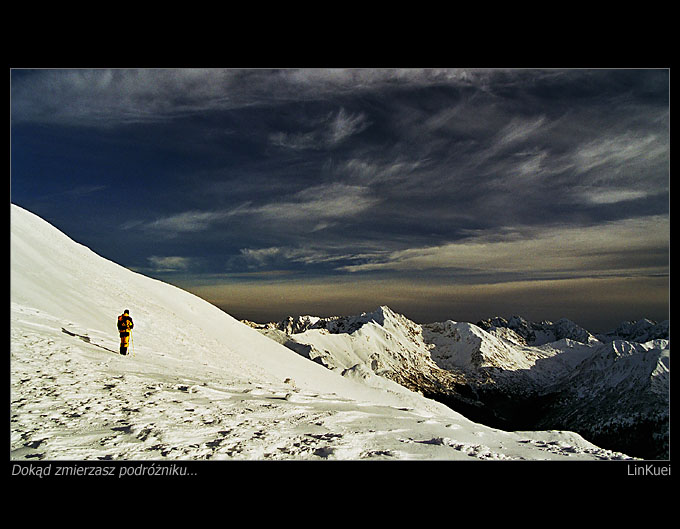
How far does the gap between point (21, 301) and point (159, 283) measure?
22.6 meters

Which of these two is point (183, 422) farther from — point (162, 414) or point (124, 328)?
point (124, 328)

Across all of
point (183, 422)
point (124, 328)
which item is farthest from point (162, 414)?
point (124, 328)

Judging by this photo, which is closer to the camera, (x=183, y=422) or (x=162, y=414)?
(x=183, y=422)

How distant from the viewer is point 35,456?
22.1 ft

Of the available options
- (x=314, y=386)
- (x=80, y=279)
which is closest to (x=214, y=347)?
(x=314, y=386)

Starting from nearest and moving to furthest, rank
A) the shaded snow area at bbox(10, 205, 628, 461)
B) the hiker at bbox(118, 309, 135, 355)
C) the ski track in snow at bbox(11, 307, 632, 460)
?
the ski track in snow at bbox(11, 307, 632, 460) < the shaded snow area at bbox(10, 205, 628, 461) < the hiker at bbox(118, 309, 135, 355)

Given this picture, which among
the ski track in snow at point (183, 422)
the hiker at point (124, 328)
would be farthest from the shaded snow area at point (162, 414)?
the hiker at point (124, 328)

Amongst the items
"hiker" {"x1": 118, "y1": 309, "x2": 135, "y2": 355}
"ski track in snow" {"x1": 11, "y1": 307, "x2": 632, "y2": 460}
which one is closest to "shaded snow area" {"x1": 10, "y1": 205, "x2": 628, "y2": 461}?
"ski track in snow" {"x1": 11, "y1": 307, "x2": 632, "y2": 460}

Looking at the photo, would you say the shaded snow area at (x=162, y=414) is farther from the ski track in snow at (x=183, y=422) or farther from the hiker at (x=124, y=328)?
the hiker at (x=124, y=328)

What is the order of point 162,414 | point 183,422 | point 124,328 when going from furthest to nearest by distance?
point 124,328, point 162,414, point 183,422

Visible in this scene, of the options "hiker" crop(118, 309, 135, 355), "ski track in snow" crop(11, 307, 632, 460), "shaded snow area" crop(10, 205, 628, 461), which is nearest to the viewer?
"ski track in snow" crop(11, 307, 632, 460)

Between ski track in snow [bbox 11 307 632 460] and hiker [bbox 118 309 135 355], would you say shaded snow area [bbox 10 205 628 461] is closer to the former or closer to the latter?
ski track in snow [bbox 11 307 632 460]

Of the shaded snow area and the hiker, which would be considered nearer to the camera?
the shaded snow area
